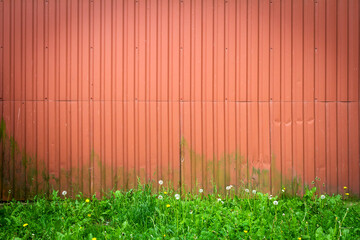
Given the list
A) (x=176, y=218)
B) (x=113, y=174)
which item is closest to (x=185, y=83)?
(x=113, y=174)

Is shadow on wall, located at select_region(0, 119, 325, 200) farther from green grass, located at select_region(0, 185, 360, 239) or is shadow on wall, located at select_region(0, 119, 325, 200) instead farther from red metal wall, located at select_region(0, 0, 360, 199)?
green grass, located at select_region(0, 185, 360, 239)

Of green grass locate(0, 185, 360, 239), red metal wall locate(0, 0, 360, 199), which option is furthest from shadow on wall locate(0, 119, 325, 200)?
green grass locate(0, 185, 360, 239)

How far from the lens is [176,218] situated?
3.33 m

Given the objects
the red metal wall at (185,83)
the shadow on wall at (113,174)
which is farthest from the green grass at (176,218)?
the red metal wall at (185,83)

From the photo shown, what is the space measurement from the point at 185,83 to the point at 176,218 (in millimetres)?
1900

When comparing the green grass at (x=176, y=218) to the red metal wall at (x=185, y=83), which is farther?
the red metal wall at (x=185, y=83)

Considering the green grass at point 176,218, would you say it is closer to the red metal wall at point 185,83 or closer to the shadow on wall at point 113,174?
the shadow on wall at point 113,174

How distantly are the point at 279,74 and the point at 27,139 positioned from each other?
3743 mm

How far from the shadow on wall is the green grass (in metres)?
0.15

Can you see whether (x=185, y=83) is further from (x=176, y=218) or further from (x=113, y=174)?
(x=176, y=218)

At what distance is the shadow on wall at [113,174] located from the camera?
4309 millimetres

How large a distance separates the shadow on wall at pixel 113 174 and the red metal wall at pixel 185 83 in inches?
0.6

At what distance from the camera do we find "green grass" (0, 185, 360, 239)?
3045mm

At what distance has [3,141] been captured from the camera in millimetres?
4309
